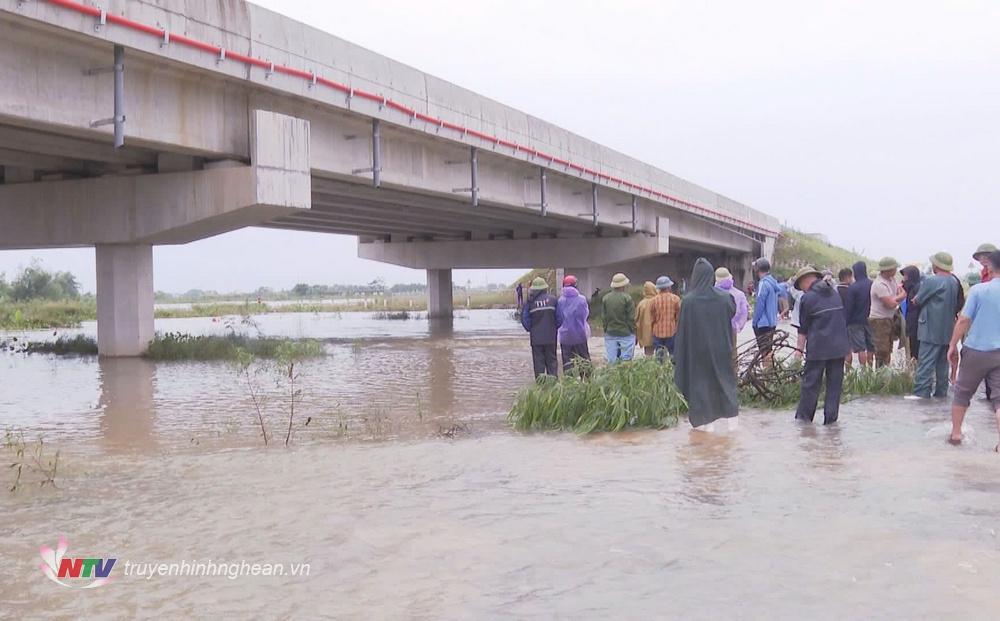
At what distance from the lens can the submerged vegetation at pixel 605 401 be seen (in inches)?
378

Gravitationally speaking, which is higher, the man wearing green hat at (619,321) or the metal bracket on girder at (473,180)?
the metal bracket on girder at (473,180)

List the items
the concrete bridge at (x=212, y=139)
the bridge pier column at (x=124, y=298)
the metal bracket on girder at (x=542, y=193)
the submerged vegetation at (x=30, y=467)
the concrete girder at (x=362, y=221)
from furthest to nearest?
the concrete girder at (x=362, y=221) → the metal bracket on girder at (x=542, y=193) → the bridge pier column at (x=124, y=298) → the concrete bridge at (x=212, y=139) → the submerged vegetation at (x=30, y=467)

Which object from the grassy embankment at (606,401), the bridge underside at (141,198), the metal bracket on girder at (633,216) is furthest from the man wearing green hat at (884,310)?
the metal bracket on girder at (633,216)

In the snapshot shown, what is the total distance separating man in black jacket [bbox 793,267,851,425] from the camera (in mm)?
9391

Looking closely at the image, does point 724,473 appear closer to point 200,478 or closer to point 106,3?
point 200,478

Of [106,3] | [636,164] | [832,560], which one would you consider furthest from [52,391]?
[636,164]

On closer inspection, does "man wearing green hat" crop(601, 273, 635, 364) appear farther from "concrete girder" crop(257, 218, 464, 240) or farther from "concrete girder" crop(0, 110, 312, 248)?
"concrete girder" crop(257, 218, 464, 240)

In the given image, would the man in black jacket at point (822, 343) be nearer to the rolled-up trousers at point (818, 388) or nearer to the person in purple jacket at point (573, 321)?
the rolled-up trousers at point (818, 388)

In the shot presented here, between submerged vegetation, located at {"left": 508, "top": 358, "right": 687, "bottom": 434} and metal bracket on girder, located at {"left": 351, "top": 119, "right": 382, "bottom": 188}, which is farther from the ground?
metal bracket on girder, located at {"left": 351, "top": 119, "right": 382, "bottom": 188}

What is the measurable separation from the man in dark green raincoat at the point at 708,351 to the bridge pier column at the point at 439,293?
3661cm

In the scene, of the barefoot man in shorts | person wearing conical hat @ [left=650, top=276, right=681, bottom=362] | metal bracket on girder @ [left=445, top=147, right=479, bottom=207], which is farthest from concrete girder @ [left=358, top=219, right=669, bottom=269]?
the barefoot man in shorts

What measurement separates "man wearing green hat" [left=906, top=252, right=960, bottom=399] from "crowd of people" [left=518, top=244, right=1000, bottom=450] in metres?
0.01

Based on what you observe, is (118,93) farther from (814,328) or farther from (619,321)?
(814,328)

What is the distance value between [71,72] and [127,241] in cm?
591
